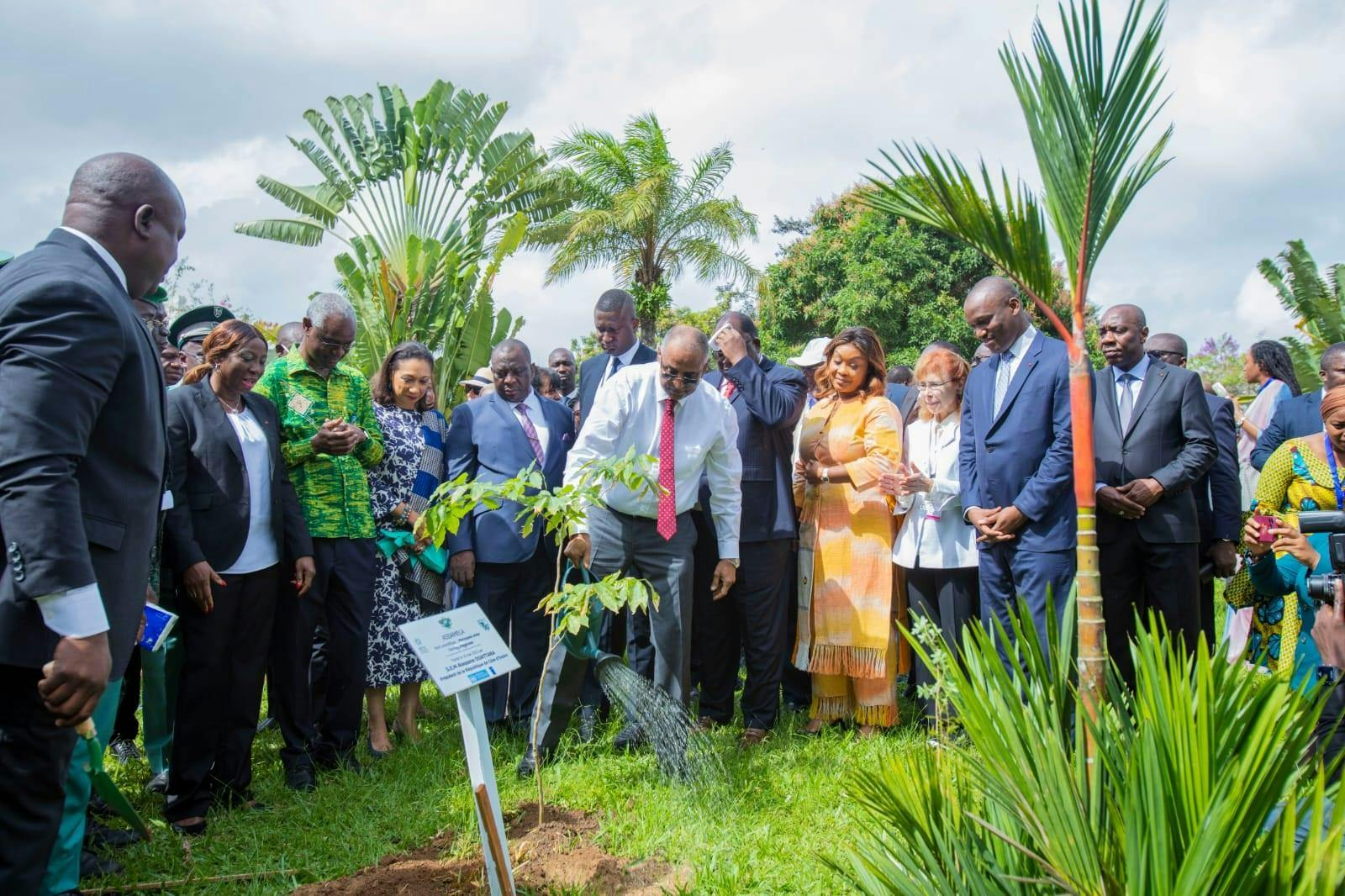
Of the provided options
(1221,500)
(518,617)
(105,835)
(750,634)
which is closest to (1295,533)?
(1221,500)

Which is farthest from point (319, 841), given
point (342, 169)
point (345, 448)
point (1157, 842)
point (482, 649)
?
point (342, 169)

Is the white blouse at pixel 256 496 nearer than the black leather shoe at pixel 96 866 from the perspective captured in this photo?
No

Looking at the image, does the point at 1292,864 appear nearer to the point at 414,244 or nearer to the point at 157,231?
the point at 157,231

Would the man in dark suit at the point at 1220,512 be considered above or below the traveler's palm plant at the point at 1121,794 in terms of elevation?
above

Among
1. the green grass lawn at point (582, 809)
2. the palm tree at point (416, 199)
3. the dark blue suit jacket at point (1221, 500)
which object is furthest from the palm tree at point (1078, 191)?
the palm tree at point (416, 199)

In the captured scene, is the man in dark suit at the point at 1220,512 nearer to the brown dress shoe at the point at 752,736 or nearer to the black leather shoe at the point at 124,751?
the brown dress shoe at the point at 752,736

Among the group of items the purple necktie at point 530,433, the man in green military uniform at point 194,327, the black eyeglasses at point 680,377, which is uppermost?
the man in green military uniform at point 194,327

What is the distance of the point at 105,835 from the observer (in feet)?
12.7

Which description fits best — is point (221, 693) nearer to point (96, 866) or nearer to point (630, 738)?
point (96, 866)

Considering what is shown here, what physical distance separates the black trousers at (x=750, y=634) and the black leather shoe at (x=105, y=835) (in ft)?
9.76

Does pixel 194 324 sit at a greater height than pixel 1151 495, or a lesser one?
greater

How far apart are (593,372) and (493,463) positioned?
1.04 meters

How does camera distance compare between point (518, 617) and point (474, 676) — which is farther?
point (518, 617)

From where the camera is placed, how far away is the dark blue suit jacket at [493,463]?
5.38 meters
